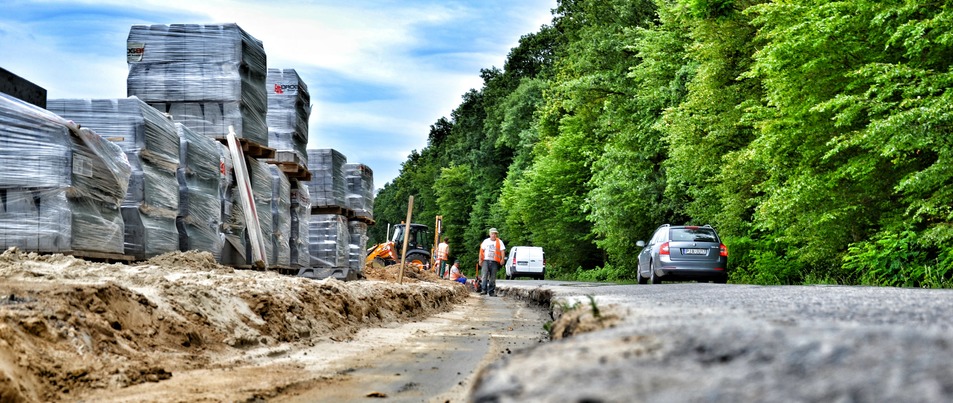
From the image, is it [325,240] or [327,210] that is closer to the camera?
[325,240]

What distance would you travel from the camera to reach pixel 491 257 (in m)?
24.9

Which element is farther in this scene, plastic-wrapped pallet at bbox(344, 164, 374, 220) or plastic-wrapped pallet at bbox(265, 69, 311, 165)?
plastic-wrapped pallet at bbox(344, 164, 374, 220)

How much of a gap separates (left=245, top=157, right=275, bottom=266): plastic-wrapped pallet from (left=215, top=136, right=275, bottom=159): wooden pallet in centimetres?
18

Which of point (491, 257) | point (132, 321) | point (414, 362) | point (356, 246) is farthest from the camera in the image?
point (356, 246)

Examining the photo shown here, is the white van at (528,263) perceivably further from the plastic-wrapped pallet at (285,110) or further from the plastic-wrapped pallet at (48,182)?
the plastic-wrapped pallet at (48,182)

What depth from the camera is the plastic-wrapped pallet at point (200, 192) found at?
13.8 meters

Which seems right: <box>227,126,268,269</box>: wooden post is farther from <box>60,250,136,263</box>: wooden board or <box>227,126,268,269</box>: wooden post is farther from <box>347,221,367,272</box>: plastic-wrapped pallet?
<box>347,221,367,272</box>: plastic-wrapped pallet

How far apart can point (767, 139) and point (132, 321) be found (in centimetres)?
1695

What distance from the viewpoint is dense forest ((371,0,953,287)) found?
17.1 meters

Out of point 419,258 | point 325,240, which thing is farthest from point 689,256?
point 419,258

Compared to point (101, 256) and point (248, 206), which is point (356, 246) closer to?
point (248, 206)

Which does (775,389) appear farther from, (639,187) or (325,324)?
(639,187)

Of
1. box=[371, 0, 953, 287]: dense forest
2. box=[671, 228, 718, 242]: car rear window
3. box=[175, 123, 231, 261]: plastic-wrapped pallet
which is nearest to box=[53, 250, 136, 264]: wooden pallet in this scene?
box=[175, 123, 231, 261]: plastic-wrapped pallet

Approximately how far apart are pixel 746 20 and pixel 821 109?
10.8 m
